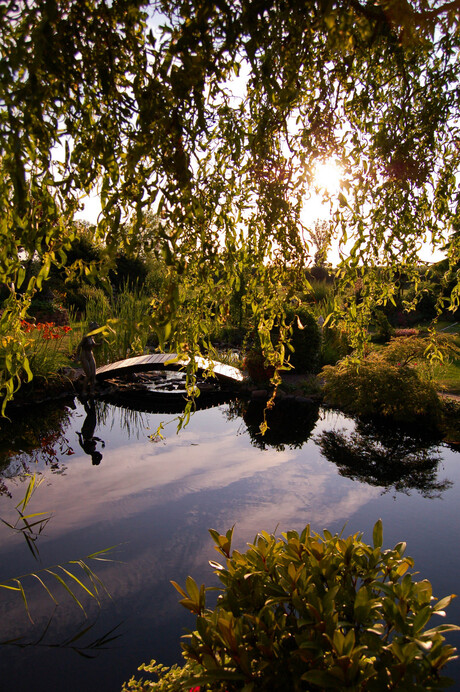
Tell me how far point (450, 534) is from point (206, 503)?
94.5 inches

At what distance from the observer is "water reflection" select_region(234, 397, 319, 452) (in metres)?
6.99

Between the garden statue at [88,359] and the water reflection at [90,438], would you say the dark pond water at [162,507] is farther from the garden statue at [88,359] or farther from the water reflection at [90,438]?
the garden statue at [88,359]

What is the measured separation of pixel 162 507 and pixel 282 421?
141 inches

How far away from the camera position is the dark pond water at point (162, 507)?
10.1 ft

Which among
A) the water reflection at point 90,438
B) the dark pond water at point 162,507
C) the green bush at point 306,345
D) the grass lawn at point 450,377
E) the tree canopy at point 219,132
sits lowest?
the dark pond water at point 162,507

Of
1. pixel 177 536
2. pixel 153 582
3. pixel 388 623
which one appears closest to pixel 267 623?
pixel 388 623

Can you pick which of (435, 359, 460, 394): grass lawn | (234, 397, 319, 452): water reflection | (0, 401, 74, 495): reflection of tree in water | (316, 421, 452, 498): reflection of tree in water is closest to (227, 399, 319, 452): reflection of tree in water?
(234, 397, 319, 452): water reflection

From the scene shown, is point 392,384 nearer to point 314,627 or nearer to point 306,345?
point 306,345

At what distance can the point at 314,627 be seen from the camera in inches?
58.1

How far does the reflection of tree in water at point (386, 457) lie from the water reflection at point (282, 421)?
1.28 ft

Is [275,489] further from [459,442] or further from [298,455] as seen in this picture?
[459,442]

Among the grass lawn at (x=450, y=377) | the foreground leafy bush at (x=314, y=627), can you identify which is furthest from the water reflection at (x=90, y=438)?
the grass lawn at (x=450, y=377)

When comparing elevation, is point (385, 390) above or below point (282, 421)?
above

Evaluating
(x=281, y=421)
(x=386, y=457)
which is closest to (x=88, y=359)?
(x=281, y=421)
